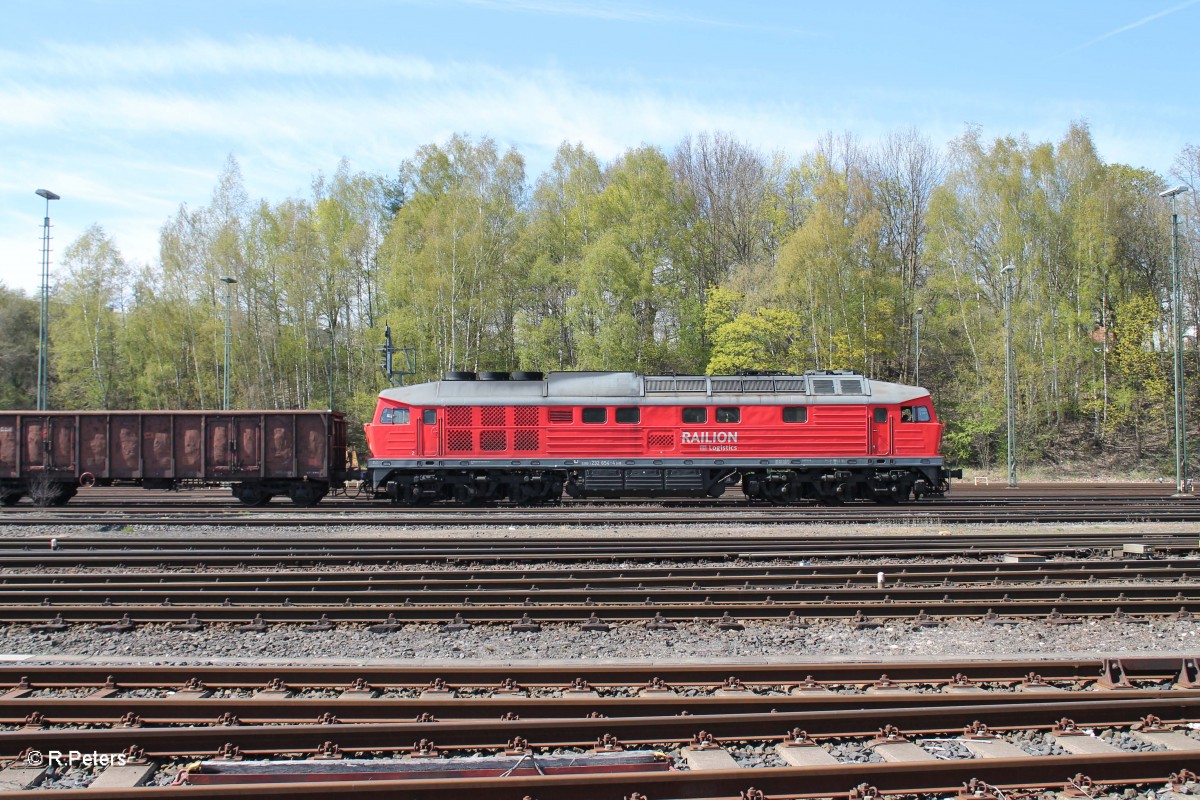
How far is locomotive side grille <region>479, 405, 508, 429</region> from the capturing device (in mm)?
22438

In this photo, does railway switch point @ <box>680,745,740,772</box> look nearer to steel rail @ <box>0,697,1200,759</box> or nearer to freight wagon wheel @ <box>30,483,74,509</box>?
steel rail @ <box>0,697,1200,759</box>

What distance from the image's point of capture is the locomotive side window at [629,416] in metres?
22.5

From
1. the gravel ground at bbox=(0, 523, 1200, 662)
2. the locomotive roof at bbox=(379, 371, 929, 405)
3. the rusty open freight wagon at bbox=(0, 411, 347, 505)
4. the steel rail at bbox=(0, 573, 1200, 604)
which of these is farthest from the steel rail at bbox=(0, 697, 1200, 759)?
the rusty open freight wagon at bbox=(0, 411, 347, 505)

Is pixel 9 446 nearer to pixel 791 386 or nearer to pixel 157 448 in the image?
pixel 157 448

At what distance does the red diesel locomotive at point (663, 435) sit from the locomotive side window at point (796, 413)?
3 cm

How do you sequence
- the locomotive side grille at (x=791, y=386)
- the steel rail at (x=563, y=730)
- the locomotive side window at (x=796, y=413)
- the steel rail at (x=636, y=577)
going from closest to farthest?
1. the steel rail at (x=563, y=730)
2. the steel rail at (x=636, y=577)
3. the locomotive side window at (x=796, y=413)
4. the locomotive side grille at (x=791, y=386)

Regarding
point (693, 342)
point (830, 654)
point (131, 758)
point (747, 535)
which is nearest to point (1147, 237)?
point (693, 342)

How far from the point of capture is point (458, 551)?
46.8 ft

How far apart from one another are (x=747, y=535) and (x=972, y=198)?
1380 inches

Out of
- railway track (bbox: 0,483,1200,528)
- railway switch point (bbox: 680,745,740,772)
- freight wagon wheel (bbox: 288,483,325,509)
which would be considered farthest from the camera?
freight wagon wheel (bbox: 288,483,325,509)

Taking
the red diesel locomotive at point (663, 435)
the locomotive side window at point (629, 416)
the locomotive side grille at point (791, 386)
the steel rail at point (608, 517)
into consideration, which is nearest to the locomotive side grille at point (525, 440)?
the red diesel locomotive at point (663, 435)

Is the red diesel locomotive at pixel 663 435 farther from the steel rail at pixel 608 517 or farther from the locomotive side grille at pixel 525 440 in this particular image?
the steel rail at pixel 608 517

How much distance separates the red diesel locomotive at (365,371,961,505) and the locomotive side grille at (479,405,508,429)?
3 centimetres

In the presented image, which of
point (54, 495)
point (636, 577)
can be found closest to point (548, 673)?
point (636, 577)
